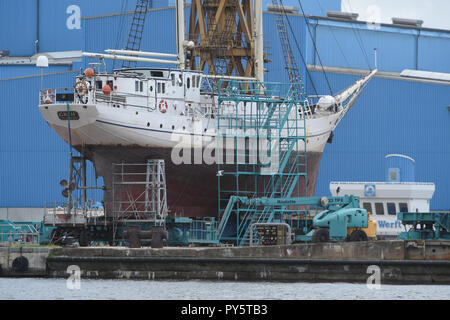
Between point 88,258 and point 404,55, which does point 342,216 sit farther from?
point 404,55

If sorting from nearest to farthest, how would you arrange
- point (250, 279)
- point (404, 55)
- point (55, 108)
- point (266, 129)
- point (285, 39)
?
point (250, 279) < point (55, 108) < point (266, 129) < point (285, 39) < point (404, 55)

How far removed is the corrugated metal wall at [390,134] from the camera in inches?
2477

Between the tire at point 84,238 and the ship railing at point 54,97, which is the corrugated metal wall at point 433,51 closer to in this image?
the ship railing at point 54,97

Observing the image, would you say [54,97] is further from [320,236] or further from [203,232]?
[320,236]

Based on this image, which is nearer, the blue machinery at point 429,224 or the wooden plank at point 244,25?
the blue machinery at point 429,224

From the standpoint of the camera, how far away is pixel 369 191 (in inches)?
1828

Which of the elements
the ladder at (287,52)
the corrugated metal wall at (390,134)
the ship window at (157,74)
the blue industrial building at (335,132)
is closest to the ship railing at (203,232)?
the ship window at (157,74)

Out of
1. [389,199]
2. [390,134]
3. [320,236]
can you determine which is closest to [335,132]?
[390,134]

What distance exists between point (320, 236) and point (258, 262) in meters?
4.05

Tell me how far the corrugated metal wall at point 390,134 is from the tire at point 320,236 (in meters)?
23.7

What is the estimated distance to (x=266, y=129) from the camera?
44969 mm
